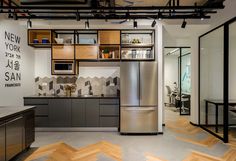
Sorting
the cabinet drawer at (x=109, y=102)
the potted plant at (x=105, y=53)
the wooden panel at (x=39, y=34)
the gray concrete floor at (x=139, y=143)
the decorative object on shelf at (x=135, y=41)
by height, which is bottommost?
the gray concrete floor at (x=139, y=143)

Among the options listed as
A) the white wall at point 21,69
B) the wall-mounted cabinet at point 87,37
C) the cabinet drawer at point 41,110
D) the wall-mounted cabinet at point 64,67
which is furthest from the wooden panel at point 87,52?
the cabinet drawer at point 41,110

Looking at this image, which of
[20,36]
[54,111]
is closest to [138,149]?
[54,111]

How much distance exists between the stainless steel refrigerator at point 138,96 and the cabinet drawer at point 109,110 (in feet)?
0.81

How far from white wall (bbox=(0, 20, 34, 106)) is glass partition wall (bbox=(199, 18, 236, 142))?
496 cm

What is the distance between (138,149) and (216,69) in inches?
124

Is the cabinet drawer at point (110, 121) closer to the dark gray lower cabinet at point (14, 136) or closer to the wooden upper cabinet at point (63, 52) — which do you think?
the wooden upper cabinet at point (63, 52)

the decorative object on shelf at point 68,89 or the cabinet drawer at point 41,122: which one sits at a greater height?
the decorative object on shelf at point 68,89

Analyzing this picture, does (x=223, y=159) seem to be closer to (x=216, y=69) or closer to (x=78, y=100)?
(x=216, y=69)

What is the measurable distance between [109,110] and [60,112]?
1319mm

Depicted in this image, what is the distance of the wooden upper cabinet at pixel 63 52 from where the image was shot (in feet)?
18.7

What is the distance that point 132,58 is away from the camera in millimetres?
5766

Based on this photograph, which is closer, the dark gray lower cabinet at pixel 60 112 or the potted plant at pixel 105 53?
the dark gray lower cabinet at pixel 60 112

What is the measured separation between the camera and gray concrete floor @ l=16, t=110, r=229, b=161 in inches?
153

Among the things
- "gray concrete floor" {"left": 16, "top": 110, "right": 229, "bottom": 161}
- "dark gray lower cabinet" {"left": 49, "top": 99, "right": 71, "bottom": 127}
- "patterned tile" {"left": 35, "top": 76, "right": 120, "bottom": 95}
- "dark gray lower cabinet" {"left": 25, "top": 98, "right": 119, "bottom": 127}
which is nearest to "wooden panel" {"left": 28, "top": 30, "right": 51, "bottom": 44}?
"patterned tile" {"left": 35, "top": 76, "right": 120, "bottom": 95}
